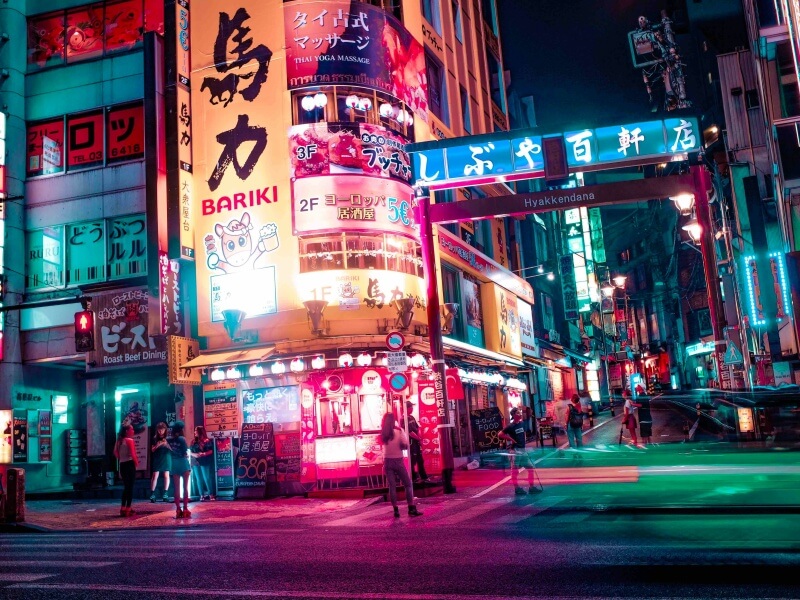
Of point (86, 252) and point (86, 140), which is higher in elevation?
point (86, 140)

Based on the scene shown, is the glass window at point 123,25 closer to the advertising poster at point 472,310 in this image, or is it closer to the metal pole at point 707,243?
the advertising poster at point 472,310

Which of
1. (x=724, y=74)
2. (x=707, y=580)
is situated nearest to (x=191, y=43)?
(x=707, y=580)

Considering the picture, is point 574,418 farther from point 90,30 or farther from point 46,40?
point 46,40

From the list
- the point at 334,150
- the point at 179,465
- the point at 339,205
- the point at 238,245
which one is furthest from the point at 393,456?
the point at 334,150

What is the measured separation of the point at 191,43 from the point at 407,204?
9.14 m

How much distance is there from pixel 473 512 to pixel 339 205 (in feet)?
38.7

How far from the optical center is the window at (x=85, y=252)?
25.8 m

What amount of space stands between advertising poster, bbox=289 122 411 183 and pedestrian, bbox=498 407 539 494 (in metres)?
10.00

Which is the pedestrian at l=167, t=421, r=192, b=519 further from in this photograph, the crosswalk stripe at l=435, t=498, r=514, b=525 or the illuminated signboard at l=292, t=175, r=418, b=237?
the illuminated signboard at l=292, t=175, r=418, b=237

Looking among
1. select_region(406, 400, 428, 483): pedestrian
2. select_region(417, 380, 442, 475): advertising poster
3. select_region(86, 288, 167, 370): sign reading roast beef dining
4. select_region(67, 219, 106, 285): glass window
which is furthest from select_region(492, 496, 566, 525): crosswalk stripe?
select_region(67, 219, 106, 285): glass window

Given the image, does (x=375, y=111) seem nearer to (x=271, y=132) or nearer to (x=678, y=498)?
(x=271, y=132)

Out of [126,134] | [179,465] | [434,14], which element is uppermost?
[434,14]

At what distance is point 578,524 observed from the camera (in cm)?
Answer: 1041

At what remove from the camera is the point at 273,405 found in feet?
76.0
